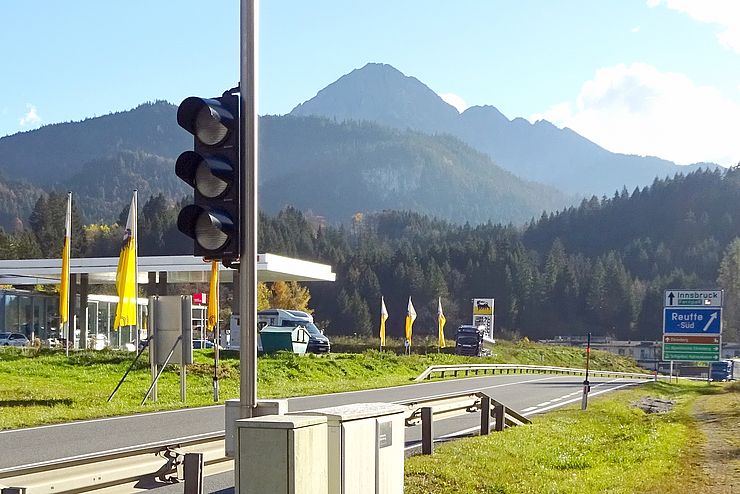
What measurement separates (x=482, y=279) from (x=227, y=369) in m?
128

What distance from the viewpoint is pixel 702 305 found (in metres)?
45.1

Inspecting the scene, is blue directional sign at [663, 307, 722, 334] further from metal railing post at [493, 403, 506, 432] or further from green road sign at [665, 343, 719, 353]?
metal railing post at [493, 403, 506, 432]

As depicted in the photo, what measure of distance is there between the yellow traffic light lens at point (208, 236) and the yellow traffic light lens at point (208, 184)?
23 centimetres

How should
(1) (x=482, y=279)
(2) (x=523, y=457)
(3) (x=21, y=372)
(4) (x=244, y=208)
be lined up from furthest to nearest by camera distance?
(1) (x=482, y=279), (3) (x=21, y=372), (2) (x=523, y=457), (4) (x=244, y=208)

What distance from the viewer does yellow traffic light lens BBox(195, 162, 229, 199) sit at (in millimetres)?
7422

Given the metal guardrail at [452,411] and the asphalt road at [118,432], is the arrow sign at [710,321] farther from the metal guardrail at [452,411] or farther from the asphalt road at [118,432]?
the metal guardrail at [452,411]

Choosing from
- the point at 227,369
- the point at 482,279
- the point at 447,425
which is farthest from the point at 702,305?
the point at 482,279

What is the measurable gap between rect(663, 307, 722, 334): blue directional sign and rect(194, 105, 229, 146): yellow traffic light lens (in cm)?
4049

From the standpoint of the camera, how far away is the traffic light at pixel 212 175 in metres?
7.33

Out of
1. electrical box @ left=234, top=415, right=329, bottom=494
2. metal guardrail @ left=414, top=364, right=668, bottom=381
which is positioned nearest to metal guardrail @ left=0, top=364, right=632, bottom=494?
electrical box @ left=234, top=415, right=329, bottom=494

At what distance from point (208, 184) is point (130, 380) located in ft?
72.9

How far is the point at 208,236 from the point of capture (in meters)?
7.36

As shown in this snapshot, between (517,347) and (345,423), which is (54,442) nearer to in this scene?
(345,423)

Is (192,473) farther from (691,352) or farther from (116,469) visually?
(691,352)
